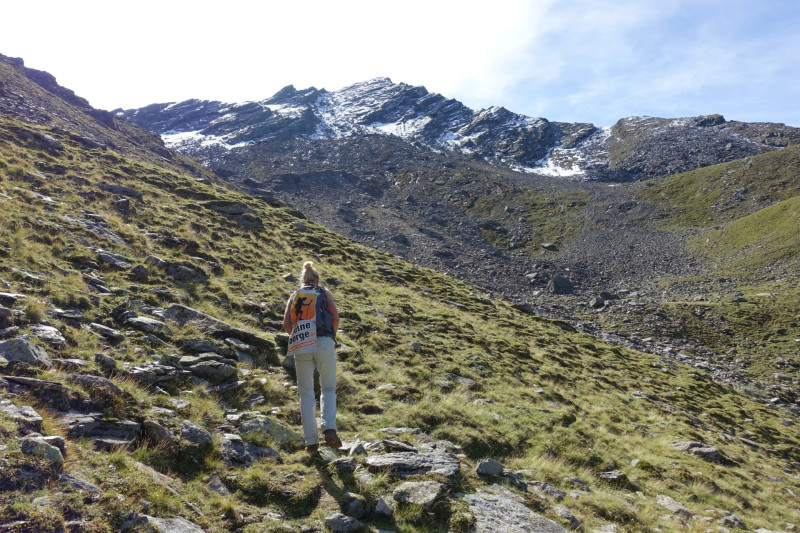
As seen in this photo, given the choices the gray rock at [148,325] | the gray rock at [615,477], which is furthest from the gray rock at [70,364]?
the gray rock at [615,477]

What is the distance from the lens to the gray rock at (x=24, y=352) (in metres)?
6.51

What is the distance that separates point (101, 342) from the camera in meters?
8.66

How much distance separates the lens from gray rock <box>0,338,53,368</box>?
6.51 metres

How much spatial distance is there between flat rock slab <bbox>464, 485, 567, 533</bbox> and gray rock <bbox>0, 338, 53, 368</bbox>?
7.44 meters

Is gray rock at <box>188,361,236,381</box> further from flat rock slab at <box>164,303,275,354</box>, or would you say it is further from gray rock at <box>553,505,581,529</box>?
gray rock at <box>553,505,581,529</box>

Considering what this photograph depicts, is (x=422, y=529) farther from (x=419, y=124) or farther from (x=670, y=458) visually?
(x=419, y=124)

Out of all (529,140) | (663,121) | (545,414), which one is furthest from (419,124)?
(545,414)

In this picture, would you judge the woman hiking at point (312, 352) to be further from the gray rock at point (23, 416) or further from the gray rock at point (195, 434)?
the gray rock at point (23, 416)

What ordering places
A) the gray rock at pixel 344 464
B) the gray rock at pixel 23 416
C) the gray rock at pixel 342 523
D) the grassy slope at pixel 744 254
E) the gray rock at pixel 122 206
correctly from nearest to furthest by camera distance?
the gray rock at pixel 23 416 < the gray rock at pixel 342 523 < the gray rock at pixel 344 464 < the gray rock at pixel 122 206 < the grassy slope at pixel 744 254

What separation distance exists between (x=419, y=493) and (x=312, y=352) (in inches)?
115

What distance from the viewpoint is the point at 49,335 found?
781 cm

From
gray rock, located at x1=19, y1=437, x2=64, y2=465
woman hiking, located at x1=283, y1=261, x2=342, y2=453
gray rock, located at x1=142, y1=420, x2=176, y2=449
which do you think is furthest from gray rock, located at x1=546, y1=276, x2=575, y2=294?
gray rock, located at x1=19, y1=437, x2=64, y2=465

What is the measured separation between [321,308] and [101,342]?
5212mm

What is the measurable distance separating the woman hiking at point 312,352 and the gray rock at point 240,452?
27.8 inches
